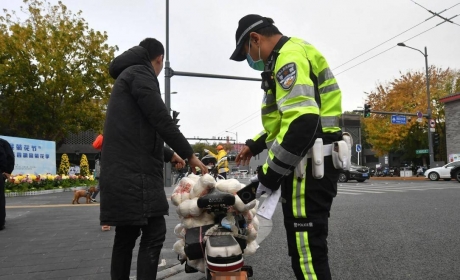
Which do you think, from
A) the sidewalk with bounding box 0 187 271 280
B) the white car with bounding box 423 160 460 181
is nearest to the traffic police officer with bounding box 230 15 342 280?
the sidewalk with bounding box 0 187 271 280

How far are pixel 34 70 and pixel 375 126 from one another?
29039 mm

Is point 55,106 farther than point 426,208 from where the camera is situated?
Yes

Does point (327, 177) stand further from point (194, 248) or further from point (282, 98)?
point (194, 248)

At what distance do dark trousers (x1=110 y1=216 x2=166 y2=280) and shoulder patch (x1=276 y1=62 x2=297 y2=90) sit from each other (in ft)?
4.44

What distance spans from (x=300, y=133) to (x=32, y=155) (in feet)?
62.3

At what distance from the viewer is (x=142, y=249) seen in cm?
261

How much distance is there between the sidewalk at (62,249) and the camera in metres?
3.64

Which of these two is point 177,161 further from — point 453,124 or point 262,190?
point 453,124

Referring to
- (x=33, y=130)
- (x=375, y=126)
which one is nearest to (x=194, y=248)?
(x=33, y=130)

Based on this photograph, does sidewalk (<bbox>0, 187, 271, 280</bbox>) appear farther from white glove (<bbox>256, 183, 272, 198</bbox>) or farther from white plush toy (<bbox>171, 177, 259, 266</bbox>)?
white glove (<bbox>256, 183, 272, 198</bbox>)

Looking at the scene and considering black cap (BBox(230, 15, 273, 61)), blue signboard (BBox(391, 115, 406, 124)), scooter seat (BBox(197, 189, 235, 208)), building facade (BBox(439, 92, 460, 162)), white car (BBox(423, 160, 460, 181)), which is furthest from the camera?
building facade (BBox(439, 92, 460, 162))

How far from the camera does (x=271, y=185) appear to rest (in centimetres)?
192

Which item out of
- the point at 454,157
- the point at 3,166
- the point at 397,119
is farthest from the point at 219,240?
the point at 454,157

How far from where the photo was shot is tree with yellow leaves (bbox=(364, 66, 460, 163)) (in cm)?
3356
